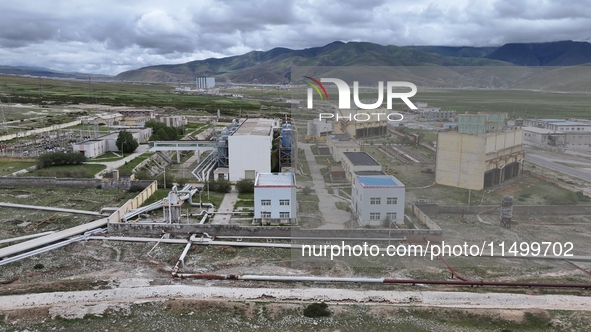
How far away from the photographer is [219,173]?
1644 centimetres

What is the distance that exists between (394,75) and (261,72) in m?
108

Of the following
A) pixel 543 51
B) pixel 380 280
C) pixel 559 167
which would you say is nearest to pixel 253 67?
pixel 543 51

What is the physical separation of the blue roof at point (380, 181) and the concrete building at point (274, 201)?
273 centimetres

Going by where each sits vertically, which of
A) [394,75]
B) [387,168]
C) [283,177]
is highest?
[394,75]

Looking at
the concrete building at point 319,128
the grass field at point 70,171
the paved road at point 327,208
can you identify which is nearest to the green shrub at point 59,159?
the grass field at point 70,171

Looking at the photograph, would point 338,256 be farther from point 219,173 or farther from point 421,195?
point 219,173

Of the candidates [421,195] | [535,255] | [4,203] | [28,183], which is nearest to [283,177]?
[421,195]

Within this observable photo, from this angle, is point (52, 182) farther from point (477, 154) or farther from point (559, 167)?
point (559, 167)

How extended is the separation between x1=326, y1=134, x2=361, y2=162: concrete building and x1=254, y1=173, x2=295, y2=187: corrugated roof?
80.4 inches

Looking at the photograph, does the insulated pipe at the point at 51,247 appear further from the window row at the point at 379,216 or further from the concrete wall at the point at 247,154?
the window row at the point at 379,216

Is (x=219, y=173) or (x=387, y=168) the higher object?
(x=387, y=168)

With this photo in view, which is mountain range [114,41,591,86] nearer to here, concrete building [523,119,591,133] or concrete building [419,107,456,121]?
concrete building [419,107,456,121]

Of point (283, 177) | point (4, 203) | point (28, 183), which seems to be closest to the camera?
point (283, 177)

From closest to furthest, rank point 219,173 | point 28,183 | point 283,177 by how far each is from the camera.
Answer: point 283,177
point 28,183
point 219,173
